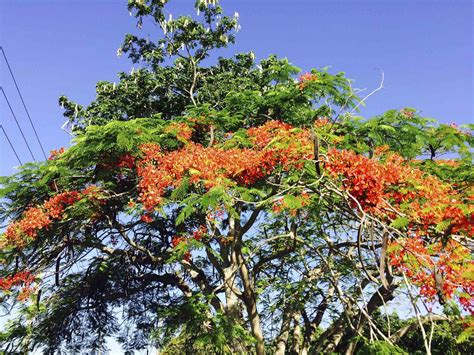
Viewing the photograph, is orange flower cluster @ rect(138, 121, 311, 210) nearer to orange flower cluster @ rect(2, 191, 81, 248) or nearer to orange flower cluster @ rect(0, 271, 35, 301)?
orange flower cluster @ rect(2, 191, 81, 248)

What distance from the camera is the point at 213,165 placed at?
7250 mm

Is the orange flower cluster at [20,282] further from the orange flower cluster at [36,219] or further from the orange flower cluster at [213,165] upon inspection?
the orange flower cluster at [213,165]

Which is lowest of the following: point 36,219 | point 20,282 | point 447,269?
point 447,269

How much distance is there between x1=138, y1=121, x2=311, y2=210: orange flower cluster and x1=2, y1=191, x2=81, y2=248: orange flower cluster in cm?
150

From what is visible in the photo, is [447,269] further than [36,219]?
No

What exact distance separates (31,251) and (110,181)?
2.30 m

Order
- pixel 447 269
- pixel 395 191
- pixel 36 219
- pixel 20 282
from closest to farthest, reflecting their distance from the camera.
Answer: pixel 447 269 < pixel 395 191 < pixel 36 219 < pixel 20 282

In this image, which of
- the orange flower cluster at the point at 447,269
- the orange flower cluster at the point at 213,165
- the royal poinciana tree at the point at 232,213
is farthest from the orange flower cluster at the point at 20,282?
the orange flower cluster at the point at 447,269

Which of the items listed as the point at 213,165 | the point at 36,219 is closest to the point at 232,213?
the point at 213,165

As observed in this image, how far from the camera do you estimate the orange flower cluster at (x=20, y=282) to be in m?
8.33

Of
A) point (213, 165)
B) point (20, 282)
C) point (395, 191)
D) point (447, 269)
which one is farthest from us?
point (20, 282)

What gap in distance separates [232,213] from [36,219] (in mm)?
3756

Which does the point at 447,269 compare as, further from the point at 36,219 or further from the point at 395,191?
the point at 36,219

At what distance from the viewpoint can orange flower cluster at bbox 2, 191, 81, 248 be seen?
25.4ft
